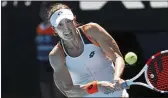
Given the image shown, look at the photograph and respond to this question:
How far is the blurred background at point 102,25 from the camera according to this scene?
5.41 m

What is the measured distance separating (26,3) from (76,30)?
2.63m

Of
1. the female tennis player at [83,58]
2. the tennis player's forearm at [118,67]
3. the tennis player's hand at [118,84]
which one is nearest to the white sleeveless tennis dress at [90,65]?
the female tennis player at [83,58]

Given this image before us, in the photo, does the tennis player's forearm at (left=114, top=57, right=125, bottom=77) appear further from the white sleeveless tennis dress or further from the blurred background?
the blurred background

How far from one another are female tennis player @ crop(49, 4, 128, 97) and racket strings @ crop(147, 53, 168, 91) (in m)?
0.16

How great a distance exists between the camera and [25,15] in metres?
5.56

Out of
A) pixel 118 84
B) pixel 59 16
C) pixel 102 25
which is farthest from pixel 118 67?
pixel 102 25

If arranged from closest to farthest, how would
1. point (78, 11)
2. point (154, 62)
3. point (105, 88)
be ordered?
point (105, 88) → point (154, 62) → point (78, 11)

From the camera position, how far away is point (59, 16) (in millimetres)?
2867

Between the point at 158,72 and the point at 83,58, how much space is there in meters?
0.41

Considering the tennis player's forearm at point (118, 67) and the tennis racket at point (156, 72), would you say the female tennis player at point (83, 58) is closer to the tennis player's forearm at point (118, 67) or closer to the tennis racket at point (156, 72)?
the tennis player's forearm at point (118, 67)

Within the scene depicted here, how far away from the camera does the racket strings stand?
2.95 m

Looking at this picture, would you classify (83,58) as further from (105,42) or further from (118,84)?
(118,84)

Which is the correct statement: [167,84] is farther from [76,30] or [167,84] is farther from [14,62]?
[14,62]

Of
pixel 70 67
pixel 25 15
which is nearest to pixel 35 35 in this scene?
pixel 25 15
